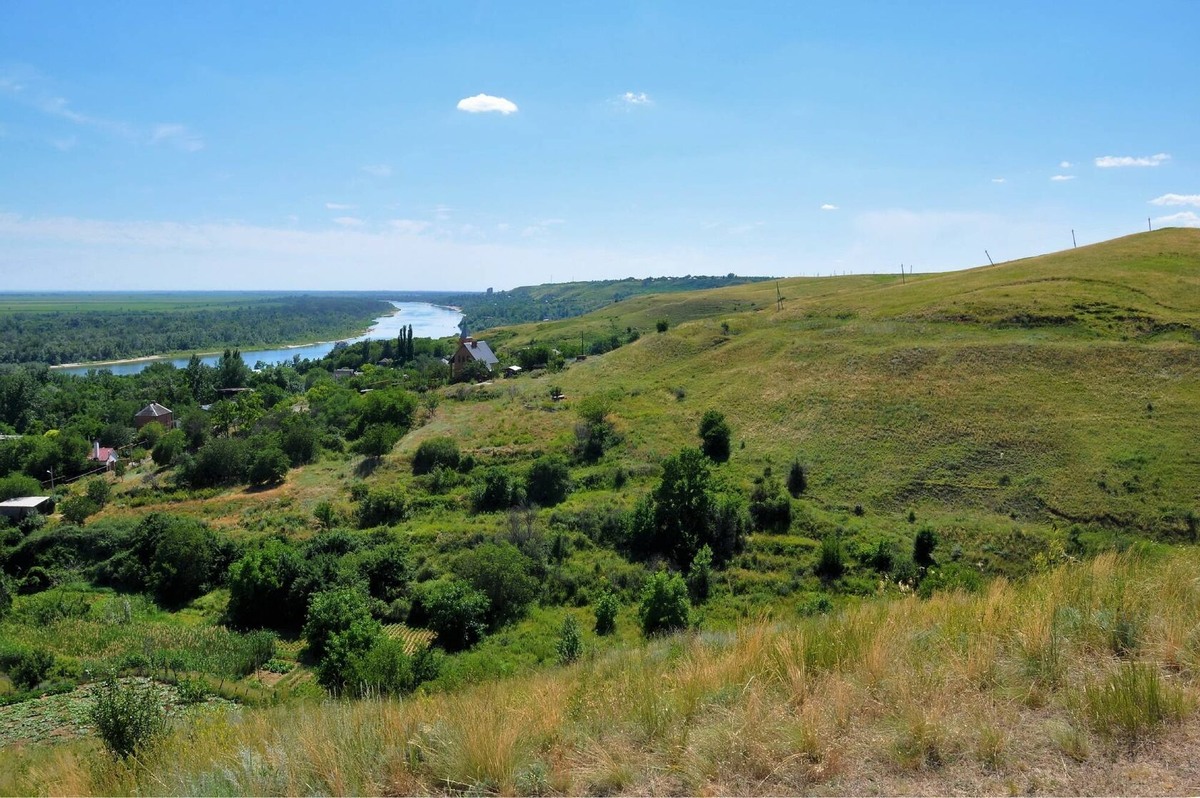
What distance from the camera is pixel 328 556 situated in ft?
78.9

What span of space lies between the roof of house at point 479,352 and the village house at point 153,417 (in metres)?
28.5

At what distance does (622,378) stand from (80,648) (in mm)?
39173

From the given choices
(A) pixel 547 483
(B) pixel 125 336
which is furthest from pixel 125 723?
(B) pixel 125 336

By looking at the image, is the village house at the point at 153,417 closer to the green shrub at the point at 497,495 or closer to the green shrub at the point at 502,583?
the green shrub at the point at 497,495

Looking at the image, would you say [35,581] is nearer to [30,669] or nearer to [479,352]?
[30,669]

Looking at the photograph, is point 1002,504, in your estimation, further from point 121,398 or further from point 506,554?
point 121,398

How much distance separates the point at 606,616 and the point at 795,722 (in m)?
17.2

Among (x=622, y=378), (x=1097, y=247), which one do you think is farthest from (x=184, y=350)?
(x=1097, y=247)

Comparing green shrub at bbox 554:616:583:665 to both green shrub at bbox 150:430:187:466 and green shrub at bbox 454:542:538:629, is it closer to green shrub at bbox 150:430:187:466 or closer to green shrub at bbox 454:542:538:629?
green shrub at bbox 454:542:538:629

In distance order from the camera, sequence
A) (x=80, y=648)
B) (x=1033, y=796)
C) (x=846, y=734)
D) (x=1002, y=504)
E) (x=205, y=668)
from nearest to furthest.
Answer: (x=1033, y=796)
(x=846, y=734)
(x=205, y=668)
(x=80, y=648)
(x=1002, y=504)

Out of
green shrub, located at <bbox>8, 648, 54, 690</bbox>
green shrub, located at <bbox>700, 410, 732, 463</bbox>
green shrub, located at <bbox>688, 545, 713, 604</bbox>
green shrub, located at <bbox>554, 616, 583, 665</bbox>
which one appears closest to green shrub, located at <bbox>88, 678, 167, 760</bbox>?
green shrub, located at <bbox>554, 616, 583, 665</bbox>

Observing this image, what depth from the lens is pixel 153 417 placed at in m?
58.1

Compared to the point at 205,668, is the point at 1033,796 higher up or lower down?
higher up

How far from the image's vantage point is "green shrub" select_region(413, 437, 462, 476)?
1387 inches
